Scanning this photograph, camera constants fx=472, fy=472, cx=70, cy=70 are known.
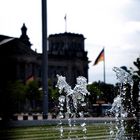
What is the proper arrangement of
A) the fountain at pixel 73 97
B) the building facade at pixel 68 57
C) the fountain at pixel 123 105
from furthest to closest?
the building facade at pixel 68 57, the fountain at pixel 73 97, the fountain at pixel 123 105

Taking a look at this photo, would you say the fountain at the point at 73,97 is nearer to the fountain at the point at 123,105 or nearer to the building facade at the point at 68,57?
the fountain at the point at 123,105

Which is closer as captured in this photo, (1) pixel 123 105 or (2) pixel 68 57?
(1) pixel 123 105

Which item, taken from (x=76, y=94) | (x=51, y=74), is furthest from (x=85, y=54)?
(x=76, y=94)

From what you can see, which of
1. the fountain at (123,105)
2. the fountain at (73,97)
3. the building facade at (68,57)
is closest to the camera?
the fountain at (123,105)

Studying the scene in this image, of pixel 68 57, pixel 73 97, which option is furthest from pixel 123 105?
pixel 68 57

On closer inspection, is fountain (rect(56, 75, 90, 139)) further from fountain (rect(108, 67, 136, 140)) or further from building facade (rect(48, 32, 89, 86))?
building facade (rect(48, 32, 89, 86))

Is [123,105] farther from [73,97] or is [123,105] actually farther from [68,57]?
[68,57]

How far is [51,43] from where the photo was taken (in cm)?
11950

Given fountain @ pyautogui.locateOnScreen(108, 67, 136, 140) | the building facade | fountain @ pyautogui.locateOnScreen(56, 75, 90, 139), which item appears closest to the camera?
fountain @ pyautogui.locateOnScreen(108, 67, 136, 140)

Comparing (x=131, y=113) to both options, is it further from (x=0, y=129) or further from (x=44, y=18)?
(x=0, y=129)

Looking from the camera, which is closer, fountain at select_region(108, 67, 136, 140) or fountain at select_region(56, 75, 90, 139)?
fountain at select_region(108, 67, 136, 140)

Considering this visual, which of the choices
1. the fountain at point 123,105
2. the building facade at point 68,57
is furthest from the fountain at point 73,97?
the building facade at point 68,57

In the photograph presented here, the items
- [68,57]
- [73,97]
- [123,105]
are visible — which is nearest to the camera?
[123,105]

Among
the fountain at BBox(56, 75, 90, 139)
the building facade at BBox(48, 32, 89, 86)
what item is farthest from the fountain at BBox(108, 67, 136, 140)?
the building facade at BBox(48, 32, 89, 86)
